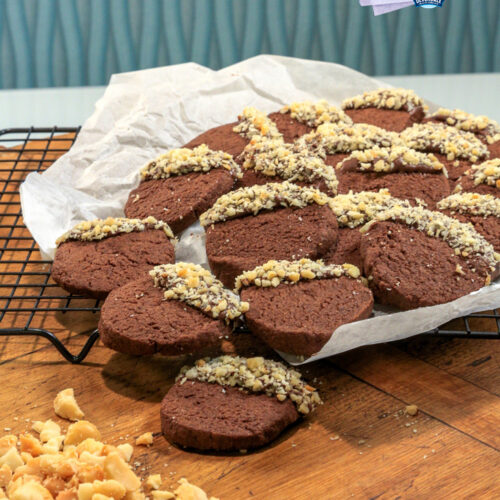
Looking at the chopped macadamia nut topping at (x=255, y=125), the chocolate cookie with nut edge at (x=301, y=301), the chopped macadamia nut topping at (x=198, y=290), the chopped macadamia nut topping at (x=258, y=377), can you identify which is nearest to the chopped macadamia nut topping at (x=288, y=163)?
the chopped macadamia nut topping at (x=255, y=125)

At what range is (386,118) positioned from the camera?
7.63 feet

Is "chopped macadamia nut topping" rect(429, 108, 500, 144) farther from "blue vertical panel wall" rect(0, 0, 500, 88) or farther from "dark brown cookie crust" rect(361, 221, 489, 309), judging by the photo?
"blue vertical panel wall" rect(0, 0, 500, 88)

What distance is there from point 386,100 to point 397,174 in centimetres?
44

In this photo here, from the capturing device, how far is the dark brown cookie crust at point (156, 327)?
4.81ft

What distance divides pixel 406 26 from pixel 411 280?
2.35 metres

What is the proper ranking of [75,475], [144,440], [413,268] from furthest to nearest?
[413,268], [144,440], [75,475]

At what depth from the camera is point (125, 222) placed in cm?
185

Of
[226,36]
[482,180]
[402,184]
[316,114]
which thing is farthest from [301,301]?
[226,36]

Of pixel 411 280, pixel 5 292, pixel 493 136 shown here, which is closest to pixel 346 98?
pixel 493 136

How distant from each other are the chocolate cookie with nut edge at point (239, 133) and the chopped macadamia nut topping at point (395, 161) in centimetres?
30

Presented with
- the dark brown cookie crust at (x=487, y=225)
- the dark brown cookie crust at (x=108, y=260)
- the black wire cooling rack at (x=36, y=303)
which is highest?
the dark brown cookie crust at (x=487, y=225)

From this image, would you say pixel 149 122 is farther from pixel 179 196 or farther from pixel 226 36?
pixel 226 36

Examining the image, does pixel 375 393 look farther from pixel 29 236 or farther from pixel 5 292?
pixel 29 236

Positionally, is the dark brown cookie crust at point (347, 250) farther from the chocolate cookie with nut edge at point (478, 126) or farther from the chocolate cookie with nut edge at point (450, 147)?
the chocolate cookie with nut edge at point (478, 126)
